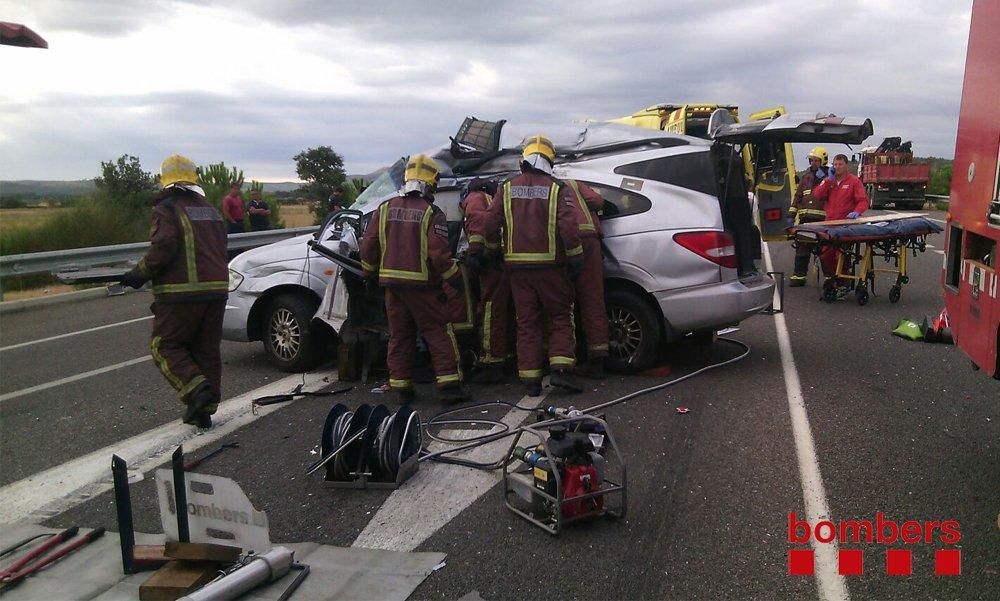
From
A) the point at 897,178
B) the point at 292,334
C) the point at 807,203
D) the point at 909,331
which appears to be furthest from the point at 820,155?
the point at 897,178

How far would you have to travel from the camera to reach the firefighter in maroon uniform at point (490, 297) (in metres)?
6.61

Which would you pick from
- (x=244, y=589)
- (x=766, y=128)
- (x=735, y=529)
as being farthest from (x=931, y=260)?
(x=244, y=589)

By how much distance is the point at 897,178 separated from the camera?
106ft

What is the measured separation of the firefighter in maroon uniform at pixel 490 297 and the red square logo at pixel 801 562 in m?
3.51

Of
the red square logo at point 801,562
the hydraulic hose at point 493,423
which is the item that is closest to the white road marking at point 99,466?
the hydraulic hose at point 493,423

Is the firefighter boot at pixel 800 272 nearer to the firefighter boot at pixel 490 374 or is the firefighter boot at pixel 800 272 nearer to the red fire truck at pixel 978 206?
the firefighter boot at pixel 490 374

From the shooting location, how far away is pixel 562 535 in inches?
156

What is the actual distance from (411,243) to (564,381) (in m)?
1.65

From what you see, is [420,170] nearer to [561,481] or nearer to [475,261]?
[475,261]

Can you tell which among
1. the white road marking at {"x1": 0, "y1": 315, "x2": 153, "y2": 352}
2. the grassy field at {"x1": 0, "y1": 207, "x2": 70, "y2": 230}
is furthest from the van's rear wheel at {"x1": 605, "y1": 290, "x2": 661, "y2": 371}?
the grassy field at {"x1": 0, "y1": 207, "x2": 70, "y2": 230}

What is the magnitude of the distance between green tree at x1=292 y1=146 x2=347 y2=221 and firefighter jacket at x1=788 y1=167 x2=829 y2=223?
12.8 meters

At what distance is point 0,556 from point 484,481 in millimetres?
2525

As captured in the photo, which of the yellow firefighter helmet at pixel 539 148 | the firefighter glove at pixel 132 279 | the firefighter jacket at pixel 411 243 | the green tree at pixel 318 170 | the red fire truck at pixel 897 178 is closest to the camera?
the firefighter glove at pixel 132 279

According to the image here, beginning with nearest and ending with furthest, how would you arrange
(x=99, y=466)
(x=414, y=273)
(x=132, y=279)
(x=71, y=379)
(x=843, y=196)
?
(x=99, y=466), (x=132, y=279), (x=414, y=273), (x=71, y=379), (x=843, y=196)
